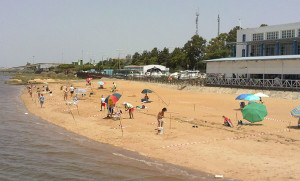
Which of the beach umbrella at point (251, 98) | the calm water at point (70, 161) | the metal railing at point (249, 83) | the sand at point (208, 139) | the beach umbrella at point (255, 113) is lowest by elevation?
the calm water at point (70, 161)

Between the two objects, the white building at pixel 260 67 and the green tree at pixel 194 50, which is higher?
the green tree at pixel 194 50

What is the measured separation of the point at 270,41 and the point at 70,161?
3848 centimetres

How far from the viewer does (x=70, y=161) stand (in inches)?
490

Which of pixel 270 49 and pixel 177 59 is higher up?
pixel 177 59

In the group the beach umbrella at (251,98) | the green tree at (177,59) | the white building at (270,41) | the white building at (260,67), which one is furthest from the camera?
the green tree at (177,59)

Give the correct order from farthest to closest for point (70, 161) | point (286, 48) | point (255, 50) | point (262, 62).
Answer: point (255, 50) → point (286, 48) → point (262, 62) → point (70, 161)

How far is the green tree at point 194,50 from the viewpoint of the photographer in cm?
7694

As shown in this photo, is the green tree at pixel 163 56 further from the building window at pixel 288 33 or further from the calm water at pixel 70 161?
the calm water at pixel 70 161

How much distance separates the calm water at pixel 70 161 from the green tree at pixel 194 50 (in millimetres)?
62158

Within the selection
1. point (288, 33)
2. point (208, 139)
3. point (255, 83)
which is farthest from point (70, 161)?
point (288, 33)

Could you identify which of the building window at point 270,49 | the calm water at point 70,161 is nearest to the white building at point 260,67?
the building window at point 270,49

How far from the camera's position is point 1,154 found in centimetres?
1366

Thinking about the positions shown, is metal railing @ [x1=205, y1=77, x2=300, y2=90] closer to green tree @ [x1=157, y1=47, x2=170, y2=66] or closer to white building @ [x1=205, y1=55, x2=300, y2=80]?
white building @ [x1=205, y1=55, x2=300, y2=80]

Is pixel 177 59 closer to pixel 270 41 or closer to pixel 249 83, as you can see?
pixel 270 41
